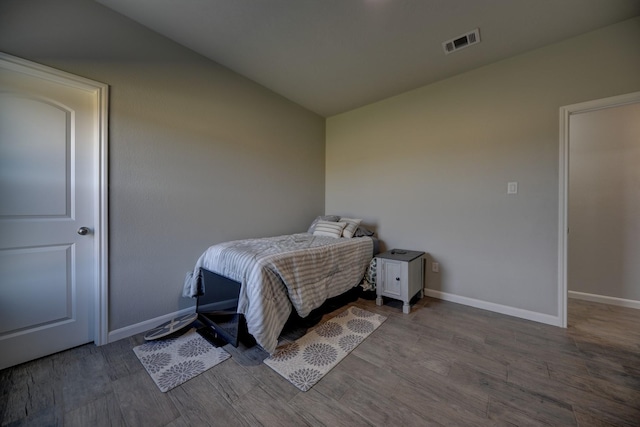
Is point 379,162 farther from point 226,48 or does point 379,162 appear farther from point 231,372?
point 231,372

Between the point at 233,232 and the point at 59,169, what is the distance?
1.43 metres

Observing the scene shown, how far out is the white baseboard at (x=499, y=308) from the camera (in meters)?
2.25

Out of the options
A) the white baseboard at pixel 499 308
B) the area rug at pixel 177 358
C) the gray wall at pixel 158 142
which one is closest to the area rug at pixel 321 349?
the area rug at pixel 177 358

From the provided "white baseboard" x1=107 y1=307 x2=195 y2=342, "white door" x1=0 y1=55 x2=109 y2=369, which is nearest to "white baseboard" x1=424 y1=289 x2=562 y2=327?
"white baseboard" x1=107 y1=307 x2=195 y2=342

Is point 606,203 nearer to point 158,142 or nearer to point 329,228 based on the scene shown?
point 329,228

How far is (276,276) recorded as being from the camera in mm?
1851

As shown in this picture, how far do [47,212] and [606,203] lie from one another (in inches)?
211

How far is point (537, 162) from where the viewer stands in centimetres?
230

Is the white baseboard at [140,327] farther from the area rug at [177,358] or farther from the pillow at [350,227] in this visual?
the pillow at [350,227]

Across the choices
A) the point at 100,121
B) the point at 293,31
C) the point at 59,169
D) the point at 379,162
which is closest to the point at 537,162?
the point at 379,162

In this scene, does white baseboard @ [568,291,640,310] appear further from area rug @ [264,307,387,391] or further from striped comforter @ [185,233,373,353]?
striped comforter @ [185,233,373,353]

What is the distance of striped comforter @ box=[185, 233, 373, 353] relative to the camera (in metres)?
1.70

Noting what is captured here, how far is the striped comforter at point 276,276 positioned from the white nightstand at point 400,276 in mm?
362

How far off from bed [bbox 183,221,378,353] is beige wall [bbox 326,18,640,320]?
3.64ft
